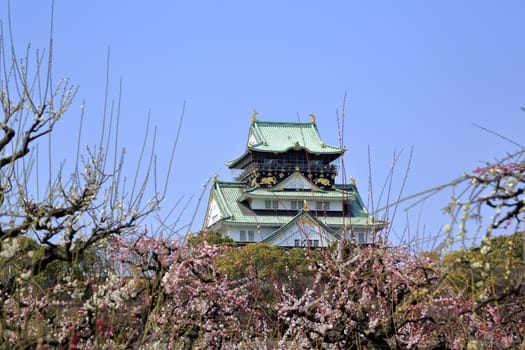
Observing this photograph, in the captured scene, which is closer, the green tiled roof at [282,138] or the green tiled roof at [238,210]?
the green tiled roof at [238,210]

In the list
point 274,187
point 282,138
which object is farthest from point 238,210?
point 282,138

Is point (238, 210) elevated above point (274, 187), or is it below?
below

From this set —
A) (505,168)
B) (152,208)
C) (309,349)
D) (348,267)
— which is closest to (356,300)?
(348,267)

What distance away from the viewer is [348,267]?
5.35m

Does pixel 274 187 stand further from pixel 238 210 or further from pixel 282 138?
pixel 282 138

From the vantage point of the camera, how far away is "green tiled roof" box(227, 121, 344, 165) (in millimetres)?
44500

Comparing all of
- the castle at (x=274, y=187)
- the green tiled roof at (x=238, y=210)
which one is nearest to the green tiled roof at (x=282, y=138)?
the castle at (x=274, y=187)

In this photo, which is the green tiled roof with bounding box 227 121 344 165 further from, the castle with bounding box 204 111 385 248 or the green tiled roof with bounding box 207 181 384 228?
the green tiled roof with bounding box 207 181 384 228

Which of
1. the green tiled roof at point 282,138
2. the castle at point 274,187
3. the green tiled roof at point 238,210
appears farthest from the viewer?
the green tiled roof at point 282,138

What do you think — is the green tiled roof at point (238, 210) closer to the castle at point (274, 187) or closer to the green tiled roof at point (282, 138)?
the castle at point (274, 187)

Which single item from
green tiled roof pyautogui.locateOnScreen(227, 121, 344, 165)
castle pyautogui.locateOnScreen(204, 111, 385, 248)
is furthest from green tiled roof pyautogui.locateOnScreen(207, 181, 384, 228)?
green tiled roof pyautogui.locateOnScreen(227, 121, 344, 165)

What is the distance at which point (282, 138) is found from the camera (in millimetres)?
46094

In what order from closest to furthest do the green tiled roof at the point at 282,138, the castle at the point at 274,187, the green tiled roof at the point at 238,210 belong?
1. the green tiled roof at the point at 238,210
2. the castle at the point at 274,187
3. the green tiled roof at the point at 282,138

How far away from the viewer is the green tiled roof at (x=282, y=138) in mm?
44500
